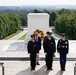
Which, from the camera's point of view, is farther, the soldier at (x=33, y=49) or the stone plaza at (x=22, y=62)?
the soldier at (x=33, y=49)

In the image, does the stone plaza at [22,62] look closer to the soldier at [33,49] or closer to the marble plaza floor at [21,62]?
the marble plaza floor at [21,62]

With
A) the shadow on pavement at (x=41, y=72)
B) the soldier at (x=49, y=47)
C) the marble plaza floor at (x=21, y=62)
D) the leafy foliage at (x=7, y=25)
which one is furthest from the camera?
the leafy foliage at (x=7, y=25)

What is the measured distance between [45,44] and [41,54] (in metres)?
2.30

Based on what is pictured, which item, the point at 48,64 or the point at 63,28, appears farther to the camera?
the point at 63,28

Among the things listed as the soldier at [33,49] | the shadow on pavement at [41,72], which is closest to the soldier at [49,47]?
the shadow on pavement at [41,72]

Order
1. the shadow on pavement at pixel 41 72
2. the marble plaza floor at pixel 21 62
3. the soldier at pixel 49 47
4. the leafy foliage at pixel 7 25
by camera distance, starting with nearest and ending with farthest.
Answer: the shadow on pavement at pixel 41 72
the marble plaza floor at pixel 21 62
the soldier at pixel 49 47
the leafy foliage at pixel 7 25

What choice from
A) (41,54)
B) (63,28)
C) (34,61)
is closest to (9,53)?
(41,54)

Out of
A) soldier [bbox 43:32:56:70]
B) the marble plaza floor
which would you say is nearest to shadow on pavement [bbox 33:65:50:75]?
the marble plaza floor

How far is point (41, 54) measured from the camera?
1077cm

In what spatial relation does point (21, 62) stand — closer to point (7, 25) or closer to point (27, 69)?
point (27, 69)

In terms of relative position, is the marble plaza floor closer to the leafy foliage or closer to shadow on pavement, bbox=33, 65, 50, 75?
shadow on pavement, bbox=33, 65, 50, 75

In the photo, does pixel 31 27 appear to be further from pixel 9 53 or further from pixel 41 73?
pixel 41 73

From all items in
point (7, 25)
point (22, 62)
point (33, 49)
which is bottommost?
point (7, 25)

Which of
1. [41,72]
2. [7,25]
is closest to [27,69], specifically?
[41,72]
